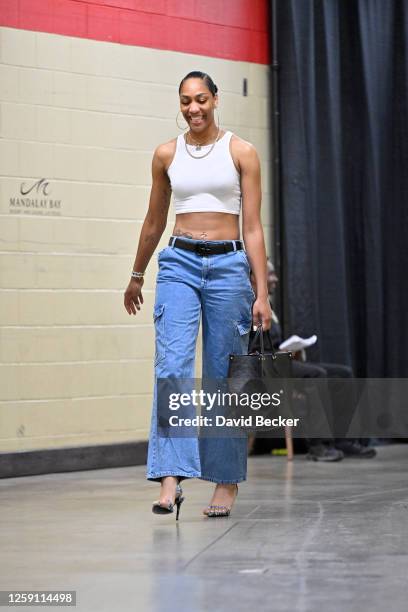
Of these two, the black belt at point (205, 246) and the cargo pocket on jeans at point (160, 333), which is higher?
the black belt at point (205, 246)

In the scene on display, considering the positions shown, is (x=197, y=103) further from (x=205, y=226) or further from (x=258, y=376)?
(x=258, y=376)

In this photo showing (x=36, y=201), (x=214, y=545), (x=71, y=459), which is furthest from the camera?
(x=71, y=459)

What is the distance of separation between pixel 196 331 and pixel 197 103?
36.6 inches

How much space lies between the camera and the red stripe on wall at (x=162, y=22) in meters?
7.82

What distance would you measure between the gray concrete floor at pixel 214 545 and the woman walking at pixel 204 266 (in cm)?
30

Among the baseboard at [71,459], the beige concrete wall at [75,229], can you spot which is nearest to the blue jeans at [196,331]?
the baseboard at [71,459]

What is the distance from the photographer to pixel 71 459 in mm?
7930

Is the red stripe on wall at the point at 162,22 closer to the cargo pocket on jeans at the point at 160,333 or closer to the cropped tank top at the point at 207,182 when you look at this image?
the cropped tank top at the point at 207,182

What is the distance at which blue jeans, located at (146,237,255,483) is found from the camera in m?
5.35

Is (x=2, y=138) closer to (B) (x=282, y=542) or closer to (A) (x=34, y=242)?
(A) (x=34, y=242)

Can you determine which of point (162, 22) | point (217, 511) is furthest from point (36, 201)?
point (217, 511)

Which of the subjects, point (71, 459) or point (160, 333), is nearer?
point (160, 333)

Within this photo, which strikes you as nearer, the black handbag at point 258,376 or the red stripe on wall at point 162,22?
the black handbag at point 258,376

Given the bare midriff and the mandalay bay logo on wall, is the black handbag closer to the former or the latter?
the bare midriff
